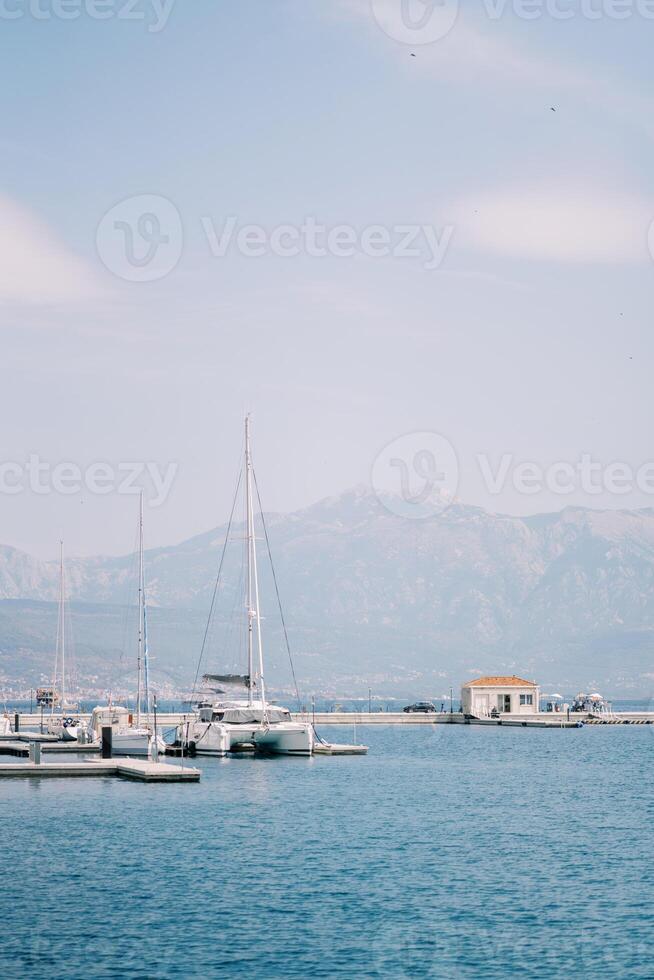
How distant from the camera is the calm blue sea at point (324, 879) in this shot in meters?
38.9

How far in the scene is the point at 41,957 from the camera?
1503 inches

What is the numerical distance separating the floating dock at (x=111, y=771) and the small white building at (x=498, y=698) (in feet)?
305

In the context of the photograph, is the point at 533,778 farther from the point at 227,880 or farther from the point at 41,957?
the point at 41,957

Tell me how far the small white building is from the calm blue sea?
87996 millimetres

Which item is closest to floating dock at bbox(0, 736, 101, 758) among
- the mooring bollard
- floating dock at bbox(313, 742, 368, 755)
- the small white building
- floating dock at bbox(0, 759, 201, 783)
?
the mooring bollard

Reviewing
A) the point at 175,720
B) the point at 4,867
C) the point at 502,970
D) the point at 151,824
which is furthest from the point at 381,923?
the point at 175,720

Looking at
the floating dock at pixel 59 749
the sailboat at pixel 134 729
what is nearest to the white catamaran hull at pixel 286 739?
the sailboat at pixel 134 729

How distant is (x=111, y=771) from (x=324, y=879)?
39.7 m

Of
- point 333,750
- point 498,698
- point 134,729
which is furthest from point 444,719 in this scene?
point 134,729

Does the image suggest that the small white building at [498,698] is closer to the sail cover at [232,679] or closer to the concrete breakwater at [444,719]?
the concrete breakwater at [444,719]

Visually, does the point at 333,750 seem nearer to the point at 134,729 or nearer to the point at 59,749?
the point at 134,729

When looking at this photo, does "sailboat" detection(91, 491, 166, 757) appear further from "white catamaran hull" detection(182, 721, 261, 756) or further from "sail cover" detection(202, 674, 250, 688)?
"sail cover" detection(202, 674, 250, 688)

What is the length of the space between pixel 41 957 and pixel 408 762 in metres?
70.7

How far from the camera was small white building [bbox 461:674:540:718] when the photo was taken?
176 metres
